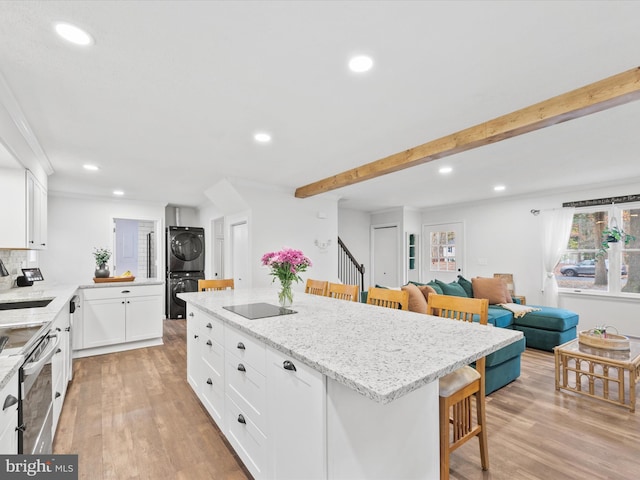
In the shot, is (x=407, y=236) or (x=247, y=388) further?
(x=407, y=236)

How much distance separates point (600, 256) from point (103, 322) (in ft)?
23.7

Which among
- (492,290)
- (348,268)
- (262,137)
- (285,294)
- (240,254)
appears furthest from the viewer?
(348,268)

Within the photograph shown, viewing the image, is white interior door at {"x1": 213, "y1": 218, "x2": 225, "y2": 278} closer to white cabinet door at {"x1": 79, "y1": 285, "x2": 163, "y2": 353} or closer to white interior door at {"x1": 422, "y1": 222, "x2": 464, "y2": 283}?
white cabinet door at {"x1": 79, "y1": 285, "x2": 163, "y2": 353}

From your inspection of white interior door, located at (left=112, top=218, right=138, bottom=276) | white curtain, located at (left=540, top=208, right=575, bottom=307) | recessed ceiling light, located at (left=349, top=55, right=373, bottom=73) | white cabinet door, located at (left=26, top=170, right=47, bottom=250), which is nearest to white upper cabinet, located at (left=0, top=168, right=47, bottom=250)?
white cabinet door, located at (left=26, top=170, right=47, bottom=250)

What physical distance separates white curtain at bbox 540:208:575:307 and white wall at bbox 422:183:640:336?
11 centimetres

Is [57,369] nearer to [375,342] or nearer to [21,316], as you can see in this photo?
[21,316]

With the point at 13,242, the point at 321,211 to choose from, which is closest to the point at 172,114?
the point at 13,242

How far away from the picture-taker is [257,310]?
86.0 inches

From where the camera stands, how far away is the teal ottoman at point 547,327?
3.93 meters

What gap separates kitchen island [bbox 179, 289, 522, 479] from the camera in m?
1.12

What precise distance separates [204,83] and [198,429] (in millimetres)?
2403

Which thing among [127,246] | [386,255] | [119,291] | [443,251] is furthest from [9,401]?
[443,251]

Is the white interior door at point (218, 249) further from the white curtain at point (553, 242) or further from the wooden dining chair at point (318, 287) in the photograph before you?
the white curtain at point (553, 242)

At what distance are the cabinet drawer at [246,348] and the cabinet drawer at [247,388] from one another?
0.10 ft
